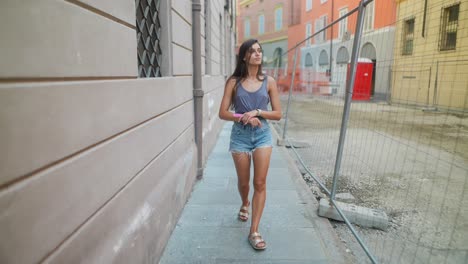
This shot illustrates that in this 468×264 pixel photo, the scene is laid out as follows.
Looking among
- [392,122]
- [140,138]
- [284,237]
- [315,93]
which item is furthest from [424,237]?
[315,93]

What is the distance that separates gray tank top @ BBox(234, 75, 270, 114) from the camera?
3143 mm

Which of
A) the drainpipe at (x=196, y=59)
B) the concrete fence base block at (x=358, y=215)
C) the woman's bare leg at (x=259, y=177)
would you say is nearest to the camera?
the woman's bare leg at (x=259, y=177)

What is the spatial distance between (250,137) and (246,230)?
3.21ft

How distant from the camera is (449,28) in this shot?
2.54m

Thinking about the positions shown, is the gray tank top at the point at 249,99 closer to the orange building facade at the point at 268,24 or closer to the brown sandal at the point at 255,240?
the brown sandal at the point at 255,240

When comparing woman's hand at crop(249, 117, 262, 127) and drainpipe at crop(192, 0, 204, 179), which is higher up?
drainpipe at crop(192, 0, 204, 179)

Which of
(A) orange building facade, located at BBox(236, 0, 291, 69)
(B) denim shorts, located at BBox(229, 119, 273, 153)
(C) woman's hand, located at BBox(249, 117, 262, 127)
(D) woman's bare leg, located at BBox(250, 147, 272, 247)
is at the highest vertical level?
(A) orange building facade, located at BBox(236, 0, 291, 69)

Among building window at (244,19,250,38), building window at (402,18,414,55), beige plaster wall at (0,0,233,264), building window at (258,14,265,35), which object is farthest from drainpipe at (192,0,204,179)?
building window at (244,19,250,38)

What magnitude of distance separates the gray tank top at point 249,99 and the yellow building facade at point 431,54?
53.7 inches

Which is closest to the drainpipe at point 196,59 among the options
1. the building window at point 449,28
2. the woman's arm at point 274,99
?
the woman's arm at point 274,99

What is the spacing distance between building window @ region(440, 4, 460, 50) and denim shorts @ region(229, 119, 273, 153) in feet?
5.02

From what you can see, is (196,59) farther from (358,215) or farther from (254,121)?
(358,215)

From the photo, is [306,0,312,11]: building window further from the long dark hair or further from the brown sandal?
the brown sandal

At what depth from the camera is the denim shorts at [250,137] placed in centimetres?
312
